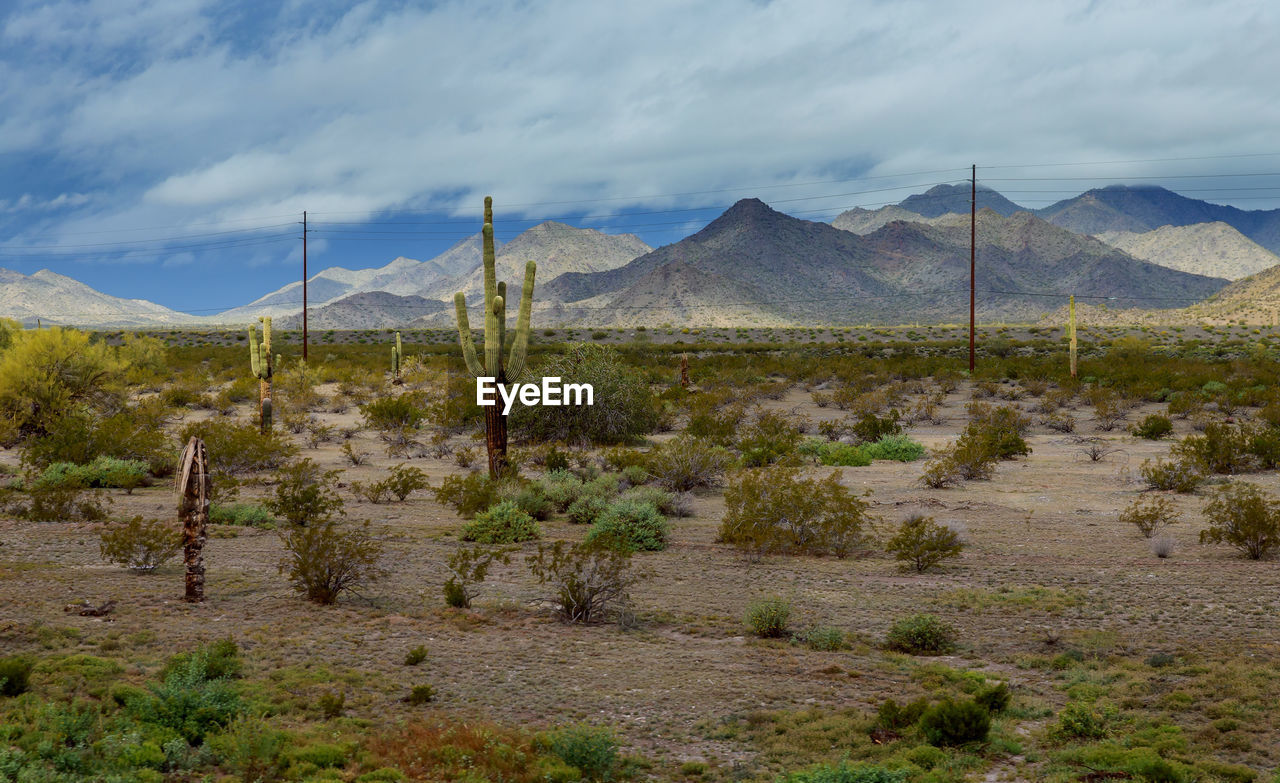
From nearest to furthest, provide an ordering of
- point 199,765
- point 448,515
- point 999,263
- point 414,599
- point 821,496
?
1. point 199,765
2. point 414,599
3. point 821,496
4. point 448,515
5. point 999,263

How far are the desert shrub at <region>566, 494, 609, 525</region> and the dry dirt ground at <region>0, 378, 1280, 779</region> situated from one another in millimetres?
753

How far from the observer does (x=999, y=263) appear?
644 feet

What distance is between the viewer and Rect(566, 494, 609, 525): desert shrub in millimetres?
15891

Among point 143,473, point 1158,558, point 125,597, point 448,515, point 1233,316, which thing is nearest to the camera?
point 125,597

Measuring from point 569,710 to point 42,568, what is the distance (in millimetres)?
8068

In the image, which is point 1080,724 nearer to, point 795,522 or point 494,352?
point 795,522

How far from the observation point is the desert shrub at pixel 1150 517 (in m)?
13.7

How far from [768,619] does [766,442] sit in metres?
12.5

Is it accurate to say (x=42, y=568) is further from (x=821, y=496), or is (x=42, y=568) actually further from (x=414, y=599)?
(x=821, y=496)

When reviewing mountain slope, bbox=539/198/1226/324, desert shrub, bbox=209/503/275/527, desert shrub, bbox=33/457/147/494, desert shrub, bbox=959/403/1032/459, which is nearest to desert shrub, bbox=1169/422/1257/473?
desert shrub, bbox=959/403/1032/459

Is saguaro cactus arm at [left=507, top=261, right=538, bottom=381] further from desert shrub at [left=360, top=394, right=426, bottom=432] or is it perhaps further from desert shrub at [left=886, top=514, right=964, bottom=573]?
desert shrub at [left=360, top=394, right=426, bottom=432]

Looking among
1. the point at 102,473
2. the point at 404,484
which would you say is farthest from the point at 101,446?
the point at 404,484

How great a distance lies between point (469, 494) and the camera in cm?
1630

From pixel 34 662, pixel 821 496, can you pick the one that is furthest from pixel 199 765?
pixel 821 496
